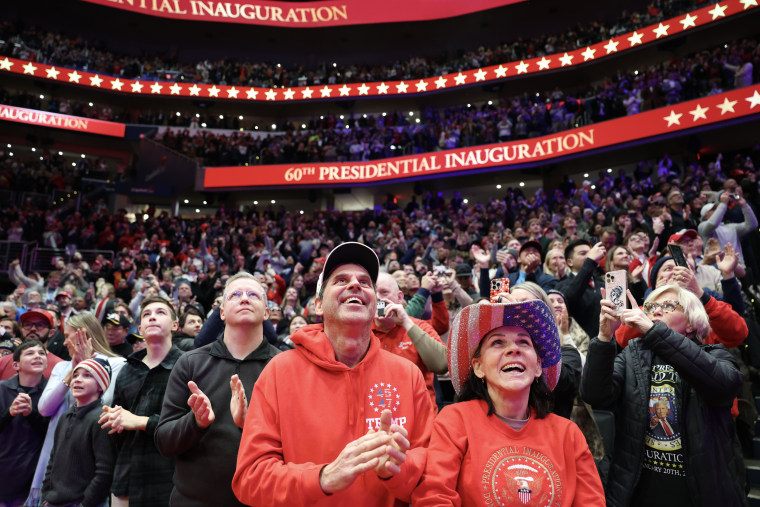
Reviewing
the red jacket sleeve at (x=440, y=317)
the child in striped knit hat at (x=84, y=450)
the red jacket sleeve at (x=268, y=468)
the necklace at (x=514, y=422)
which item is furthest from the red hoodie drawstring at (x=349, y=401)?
the child in striped knit hat at (x=84, y=450)

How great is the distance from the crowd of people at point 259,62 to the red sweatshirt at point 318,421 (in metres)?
18.9

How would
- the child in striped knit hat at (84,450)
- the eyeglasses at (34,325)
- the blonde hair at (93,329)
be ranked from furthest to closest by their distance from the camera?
the eyeglasses at (34,325)
the blonde hair at (93,329)
the child in striped knit hat at (84,450)

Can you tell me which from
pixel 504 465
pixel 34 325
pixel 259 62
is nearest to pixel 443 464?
pixel 504 465

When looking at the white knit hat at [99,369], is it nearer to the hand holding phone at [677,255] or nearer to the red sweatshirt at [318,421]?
the red sweatshirt at [318,421]

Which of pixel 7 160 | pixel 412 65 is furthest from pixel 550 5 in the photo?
pixel 7 160

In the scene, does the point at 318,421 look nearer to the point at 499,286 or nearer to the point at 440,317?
the point at 499,286

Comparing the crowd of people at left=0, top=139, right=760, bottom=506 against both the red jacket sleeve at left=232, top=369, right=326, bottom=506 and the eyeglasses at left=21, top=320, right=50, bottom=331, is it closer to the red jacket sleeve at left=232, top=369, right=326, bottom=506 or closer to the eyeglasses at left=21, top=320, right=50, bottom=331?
the red jacket sleeve at left=232, top=369, right=326, bottom=506

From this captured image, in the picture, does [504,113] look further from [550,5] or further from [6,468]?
[6,468]

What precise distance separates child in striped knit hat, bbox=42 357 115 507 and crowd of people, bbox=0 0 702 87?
18756 mm

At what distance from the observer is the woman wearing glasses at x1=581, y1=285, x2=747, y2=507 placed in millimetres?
2230

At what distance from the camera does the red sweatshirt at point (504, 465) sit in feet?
5.47

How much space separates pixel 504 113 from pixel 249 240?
9.79 meters

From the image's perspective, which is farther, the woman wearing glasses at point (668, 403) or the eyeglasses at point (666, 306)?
the eyeglasses at point (666, 306)

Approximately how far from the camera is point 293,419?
1.73 metres
